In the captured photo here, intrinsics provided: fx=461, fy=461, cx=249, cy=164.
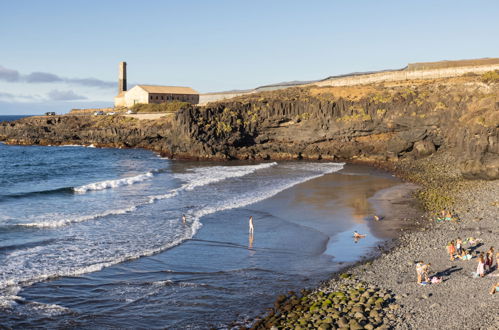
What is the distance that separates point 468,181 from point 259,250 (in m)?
21.2

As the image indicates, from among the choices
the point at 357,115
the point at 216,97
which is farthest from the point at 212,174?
the point at 216,97

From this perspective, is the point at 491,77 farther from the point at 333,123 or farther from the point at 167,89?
the point at 167,89

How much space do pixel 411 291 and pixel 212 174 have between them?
31.8m

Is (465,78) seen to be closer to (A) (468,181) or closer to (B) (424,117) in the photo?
(B) (424,117)

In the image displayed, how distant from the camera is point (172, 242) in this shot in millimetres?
23328

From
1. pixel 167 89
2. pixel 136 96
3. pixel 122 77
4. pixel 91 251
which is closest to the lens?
pixel 91 251

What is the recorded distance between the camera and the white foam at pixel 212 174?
41.0m

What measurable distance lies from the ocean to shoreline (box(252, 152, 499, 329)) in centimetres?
112

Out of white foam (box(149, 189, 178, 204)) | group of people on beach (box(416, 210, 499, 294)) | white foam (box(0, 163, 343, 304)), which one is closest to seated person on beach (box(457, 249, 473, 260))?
group of people on beach (box(416, 210, 499, 294))

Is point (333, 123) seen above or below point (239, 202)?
above

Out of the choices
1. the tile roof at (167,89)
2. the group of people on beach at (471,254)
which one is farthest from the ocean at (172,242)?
the tile roof at (167,89)

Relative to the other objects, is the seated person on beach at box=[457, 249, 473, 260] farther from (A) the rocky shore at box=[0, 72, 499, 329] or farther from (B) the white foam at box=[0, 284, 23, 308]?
(B) the white foam at box=[0, 284, 23, 308]

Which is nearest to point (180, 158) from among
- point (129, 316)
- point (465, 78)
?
point (465, 78)

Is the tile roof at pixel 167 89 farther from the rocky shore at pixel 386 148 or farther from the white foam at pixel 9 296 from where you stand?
the white foam at pixel 9 296
